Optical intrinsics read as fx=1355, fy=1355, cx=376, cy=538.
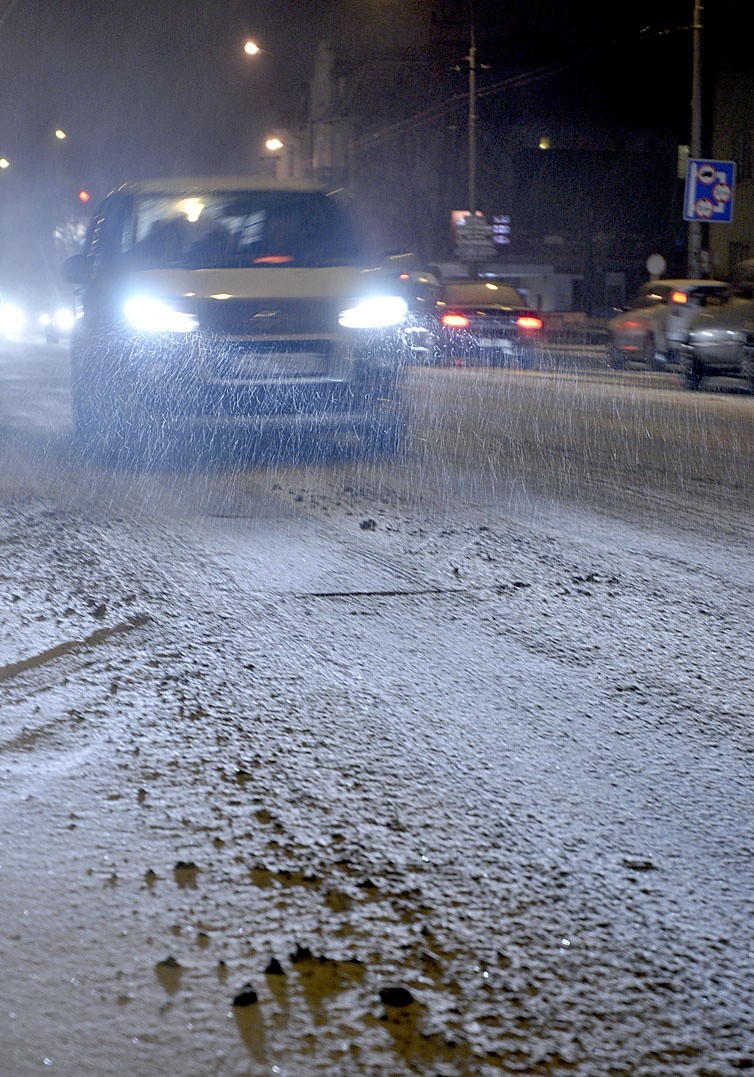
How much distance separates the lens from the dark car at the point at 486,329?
2636 cm

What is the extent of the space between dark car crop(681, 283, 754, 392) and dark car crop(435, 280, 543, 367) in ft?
19.0

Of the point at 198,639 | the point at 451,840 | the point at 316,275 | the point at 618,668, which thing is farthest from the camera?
the point at 316,275

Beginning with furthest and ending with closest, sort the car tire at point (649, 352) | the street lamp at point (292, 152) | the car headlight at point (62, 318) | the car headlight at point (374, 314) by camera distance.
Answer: the street lamp at point (292, 152)
the car headlight at point (62, 318)
the car tire at point (649, 352)
the car headlight at point (374, 314)

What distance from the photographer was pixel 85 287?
1144 centimetres

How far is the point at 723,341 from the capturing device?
776 inches

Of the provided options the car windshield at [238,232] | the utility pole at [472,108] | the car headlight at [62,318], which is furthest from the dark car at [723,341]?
the car headlight at [62,318]

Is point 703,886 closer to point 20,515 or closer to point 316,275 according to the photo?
point 20,515

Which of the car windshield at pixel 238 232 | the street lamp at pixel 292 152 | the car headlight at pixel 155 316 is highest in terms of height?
the street lamp at pixel 292 152

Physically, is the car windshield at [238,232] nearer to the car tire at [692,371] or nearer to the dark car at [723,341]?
the dark car at [723,341]

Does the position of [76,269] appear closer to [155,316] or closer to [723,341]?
[155,316]

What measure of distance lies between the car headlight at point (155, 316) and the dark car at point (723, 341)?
11302mm

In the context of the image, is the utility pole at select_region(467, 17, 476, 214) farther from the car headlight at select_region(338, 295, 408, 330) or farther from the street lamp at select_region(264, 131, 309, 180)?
the street lamp at select_region(264, 131, 309, 180)

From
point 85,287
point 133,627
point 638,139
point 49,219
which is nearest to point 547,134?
point 638,139

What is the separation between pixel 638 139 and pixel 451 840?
65341mm
